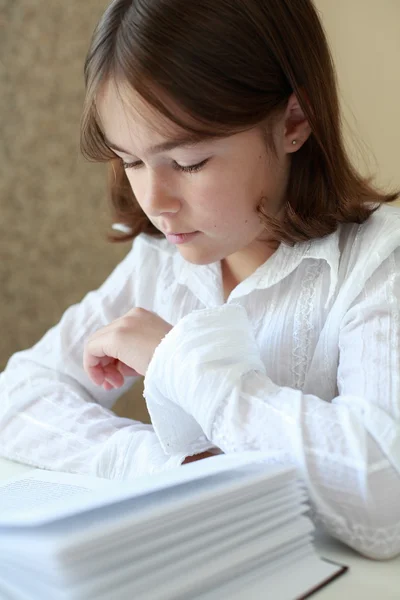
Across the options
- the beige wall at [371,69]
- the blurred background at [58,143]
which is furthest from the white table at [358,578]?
the beige wall at [371,69]

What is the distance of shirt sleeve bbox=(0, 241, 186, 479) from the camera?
2.64 ft

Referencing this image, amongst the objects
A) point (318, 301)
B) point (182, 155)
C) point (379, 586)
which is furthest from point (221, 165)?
point (379, 586)

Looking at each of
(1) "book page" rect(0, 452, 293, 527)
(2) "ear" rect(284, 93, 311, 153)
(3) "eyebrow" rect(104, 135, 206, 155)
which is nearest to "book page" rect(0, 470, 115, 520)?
(1) "book page" rect(0, 452, 293, 527)

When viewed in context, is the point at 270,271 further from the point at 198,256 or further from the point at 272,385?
the point at 272,385

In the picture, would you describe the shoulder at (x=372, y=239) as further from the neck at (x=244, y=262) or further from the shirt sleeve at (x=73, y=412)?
the shirt sleeve at (x=73, y=412)

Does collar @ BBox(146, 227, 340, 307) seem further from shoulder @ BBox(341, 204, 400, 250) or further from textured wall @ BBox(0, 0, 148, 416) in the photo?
textured wall @ BBox(0, 0, 148, 416)

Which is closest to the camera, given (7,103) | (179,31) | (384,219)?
(179,31)

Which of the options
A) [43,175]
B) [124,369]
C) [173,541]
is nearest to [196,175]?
[124,369]

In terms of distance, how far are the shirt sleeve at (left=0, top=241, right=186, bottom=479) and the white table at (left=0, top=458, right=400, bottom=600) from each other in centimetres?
20

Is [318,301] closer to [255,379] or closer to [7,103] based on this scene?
[255,379]

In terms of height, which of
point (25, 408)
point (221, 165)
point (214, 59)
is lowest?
point (25, 408)

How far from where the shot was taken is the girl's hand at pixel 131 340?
32.0 inches

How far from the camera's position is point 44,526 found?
43cm

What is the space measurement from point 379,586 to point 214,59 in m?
0.53
